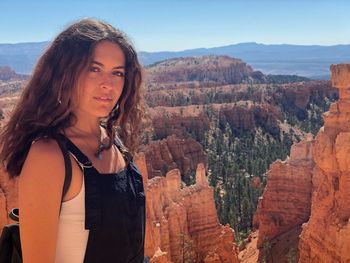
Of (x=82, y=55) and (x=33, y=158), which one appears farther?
(x=82, y=55)

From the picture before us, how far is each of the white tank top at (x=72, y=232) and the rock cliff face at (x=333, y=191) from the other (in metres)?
10.2

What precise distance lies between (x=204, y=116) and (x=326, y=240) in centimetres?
4416

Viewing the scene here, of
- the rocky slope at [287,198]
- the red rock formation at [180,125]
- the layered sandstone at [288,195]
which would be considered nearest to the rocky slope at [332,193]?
the rocky slope at [287,198]

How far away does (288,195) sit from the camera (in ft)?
64.8

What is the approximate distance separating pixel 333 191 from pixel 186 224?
7.24 m

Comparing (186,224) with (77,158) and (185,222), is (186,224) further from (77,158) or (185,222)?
(77,158)

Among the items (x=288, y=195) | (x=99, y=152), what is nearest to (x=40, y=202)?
(x=99, y=152)

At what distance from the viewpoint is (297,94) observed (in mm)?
70938

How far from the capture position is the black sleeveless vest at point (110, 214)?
2.16m

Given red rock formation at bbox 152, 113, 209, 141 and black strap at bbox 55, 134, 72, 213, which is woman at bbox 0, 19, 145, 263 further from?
red rock formation at bbox 152, 113, 209, 141

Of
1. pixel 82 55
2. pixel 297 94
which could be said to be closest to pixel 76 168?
pixel 82 55

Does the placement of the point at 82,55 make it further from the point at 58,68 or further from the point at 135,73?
the point at 135,73

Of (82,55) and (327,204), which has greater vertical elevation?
(82,55)

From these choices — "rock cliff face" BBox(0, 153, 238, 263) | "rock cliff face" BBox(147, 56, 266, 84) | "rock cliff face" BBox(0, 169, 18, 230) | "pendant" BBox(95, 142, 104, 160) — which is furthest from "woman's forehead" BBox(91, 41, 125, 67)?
"rock cliff face" BBox(147, 56, 266, 84)
